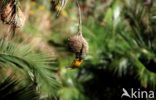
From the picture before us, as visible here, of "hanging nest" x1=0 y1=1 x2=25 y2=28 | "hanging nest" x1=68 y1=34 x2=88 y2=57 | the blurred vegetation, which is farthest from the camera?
the blurred vegetation

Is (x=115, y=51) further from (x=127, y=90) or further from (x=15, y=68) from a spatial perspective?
(x=15, y=68)

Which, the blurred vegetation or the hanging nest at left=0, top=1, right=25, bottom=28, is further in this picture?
the blurred vegetation

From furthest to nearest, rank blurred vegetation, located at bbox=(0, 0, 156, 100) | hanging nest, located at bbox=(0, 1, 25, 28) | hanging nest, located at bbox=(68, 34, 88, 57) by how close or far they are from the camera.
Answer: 1. blurred vegetation, located at bbox=(0, 0, 156, 100)
2. hanging nest, located at bbox=(0, 1, 25, 28)
3. hanging nest, located at bbox=(68, 34, 88, 57)

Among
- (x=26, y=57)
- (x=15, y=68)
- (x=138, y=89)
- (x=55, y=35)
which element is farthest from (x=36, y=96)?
(x=55, y=35)

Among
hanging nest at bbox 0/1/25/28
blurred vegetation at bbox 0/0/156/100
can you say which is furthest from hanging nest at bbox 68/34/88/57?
blurred vegetation at bbox 0/0/156/100

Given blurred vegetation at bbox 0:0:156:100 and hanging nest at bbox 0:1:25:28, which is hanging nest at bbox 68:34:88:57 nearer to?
hanging nest at bbox 0:1:25:28

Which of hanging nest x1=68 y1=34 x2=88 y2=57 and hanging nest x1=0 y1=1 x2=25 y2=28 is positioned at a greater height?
hanging nest x1=0 y1=1 x2=25 y2=28

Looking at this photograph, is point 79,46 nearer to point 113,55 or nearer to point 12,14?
point 12,14

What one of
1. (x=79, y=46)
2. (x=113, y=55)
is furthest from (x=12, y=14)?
(x=113, y=55)

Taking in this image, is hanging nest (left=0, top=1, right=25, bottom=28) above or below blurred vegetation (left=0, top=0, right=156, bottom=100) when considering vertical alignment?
above
